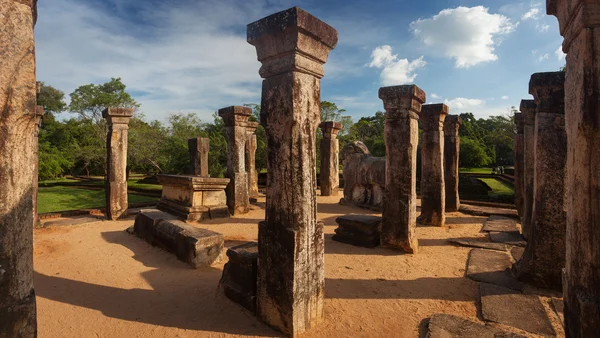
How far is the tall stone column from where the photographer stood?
777 centimetres

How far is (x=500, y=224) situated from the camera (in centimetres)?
779

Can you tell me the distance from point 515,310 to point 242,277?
3.16 metres

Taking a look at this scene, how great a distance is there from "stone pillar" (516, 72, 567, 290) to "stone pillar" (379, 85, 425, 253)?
1944 millimetres

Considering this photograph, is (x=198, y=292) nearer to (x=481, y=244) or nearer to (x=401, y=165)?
(x=401, y=165)

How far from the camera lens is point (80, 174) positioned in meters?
25.9

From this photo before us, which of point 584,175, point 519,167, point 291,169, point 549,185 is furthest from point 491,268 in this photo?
point 519,167

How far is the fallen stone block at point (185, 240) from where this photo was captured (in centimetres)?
505

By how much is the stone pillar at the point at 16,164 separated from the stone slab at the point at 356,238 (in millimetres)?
5299

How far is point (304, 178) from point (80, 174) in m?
29.4

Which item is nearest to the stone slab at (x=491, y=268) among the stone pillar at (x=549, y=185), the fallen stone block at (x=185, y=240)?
the stone pillar at (x=549, y=185)

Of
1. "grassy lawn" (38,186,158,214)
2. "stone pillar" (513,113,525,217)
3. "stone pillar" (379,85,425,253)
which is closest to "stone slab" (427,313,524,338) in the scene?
"stone pillar" (379,85,425,253)

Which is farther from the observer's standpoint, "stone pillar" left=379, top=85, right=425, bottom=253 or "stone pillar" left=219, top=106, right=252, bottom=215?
"stone pillar" left=219, top=106, right=252, bottom=215

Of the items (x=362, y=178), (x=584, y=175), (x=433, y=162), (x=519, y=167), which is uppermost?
(x=433, y=162)

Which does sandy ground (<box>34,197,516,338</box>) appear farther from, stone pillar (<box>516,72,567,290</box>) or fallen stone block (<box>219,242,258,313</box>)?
stone pillar (<box>516,72,567,290</box>)
